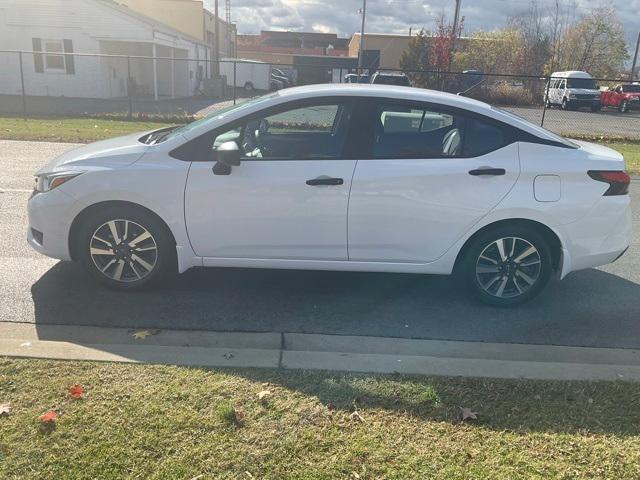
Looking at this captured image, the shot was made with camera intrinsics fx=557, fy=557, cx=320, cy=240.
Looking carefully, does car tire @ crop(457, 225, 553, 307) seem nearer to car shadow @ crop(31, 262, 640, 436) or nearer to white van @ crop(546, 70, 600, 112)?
car shadow @ crop(31, 262, 640, 436)

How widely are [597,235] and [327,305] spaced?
222cm

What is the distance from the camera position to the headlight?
432 cm

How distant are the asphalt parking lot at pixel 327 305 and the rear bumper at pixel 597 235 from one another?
1.53 ft

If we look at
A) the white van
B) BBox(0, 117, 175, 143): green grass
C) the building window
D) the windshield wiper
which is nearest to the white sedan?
the windshield wiper

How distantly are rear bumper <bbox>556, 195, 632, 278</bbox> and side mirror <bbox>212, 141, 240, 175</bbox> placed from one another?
2560 mm

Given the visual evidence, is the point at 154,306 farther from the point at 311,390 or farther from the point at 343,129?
the point at 343,129

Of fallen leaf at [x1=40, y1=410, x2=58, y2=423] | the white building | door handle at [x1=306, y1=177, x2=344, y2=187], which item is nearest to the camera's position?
fallen leaf at [x1=40, y1=410, x2=58, y2=423]

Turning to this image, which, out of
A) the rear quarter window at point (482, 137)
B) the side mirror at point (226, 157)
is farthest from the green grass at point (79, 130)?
the side mirror at point (226, 157)

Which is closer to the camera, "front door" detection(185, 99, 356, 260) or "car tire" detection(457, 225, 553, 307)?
"front door" detection(185, 99, 356, 260)

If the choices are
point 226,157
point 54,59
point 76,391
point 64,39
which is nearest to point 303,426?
point 76,391

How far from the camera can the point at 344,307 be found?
14.8ft

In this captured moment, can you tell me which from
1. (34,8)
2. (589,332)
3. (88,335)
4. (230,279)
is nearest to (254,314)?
(230,279)

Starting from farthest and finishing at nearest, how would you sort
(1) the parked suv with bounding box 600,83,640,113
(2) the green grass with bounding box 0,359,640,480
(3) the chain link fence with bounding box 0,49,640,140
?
(1) the parked suv with bounding box 600,83,640,113 → (3) the chain link fence with bounding box 0,49,640,140 → (2) the green grass with bounding box 0,359,640,480

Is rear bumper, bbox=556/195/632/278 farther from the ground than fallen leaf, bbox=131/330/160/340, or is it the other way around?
rear bumper, bbox=556/195/632/278
